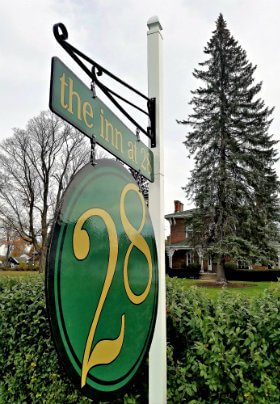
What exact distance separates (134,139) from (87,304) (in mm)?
993

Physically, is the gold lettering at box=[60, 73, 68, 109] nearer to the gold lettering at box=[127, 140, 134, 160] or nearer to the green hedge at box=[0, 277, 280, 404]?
the gold lettering at box=[127, 140, 134, 160]

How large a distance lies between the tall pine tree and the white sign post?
1967 centimetres

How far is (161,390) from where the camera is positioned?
1.93 meters

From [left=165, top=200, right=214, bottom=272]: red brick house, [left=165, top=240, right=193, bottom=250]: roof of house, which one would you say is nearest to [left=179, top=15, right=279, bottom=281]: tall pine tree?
[left=165, top=240, right=193, bottom=250]: roof of house

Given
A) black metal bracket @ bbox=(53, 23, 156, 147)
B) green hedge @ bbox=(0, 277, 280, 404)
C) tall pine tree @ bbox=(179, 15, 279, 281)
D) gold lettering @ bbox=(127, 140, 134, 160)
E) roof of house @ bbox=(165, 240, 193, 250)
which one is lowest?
green hedge @ bbox=(0, 277, 280, 404)

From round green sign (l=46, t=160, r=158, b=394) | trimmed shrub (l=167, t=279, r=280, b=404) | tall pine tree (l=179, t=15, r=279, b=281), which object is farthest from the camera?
tall pine tree (l=179, t=15, r=279, b=281)

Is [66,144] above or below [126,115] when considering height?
above

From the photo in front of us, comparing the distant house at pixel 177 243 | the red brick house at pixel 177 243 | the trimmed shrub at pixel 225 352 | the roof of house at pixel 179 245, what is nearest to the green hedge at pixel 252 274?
the distant house at pixel 177 243

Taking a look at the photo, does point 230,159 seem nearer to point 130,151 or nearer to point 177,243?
point 177,243

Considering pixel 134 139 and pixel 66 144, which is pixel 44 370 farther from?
pixel 66 144

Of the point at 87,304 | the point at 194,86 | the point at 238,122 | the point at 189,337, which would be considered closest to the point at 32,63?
the point at 189,337

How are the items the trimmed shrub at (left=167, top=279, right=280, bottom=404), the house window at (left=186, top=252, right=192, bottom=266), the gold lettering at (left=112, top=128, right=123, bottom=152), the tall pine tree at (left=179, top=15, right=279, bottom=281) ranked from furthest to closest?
the house window at (left=186, top=252, right=192, bottom=266)
the tall pine tree at (left=179, top=15, right=279, bottom=281)
the trimmed shrub at (left=167, top=279, right=280, bottom=404)
the gold lettering at (left=112, top=128, right=123, bottom=152)

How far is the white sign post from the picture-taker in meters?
1.95

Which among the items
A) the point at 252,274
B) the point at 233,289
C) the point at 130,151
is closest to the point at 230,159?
the point at 233,289
